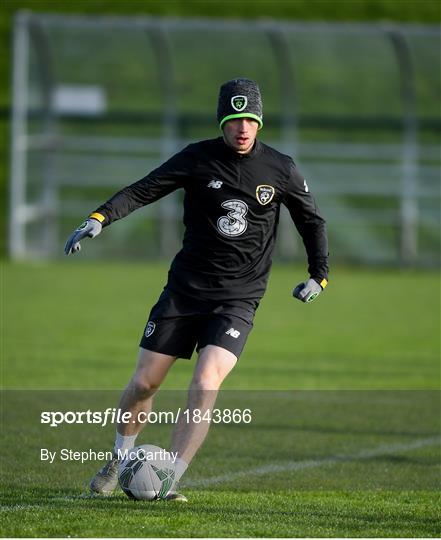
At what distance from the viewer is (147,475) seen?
6.45 meters

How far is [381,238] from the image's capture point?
79.6 ft

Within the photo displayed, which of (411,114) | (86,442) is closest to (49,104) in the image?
(411,114)

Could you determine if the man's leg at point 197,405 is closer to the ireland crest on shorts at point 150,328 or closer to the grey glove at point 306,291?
the ireland crest on shorts at point 150,328

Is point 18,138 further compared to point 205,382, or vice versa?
point 18,138

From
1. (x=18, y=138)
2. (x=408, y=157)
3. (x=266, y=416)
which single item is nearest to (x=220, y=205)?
(x=266, y=416)

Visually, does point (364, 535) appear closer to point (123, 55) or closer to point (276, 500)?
point (276, 500)

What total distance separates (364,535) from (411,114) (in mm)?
18384

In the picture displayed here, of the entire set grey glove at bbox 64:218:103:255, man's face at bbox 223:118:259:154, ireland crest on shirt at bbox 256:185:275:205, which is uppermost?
man's face at bbox 223:118:259:154

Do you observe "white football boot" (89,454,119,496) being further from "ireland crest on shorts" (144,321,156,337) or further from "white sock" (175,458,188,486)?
"ireland crest on shorts" (144,321,156,337)

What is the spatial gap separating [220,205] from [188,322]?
66 centimetres

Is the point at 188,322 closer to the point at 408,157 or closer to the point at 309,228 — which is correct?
the point at 309,228

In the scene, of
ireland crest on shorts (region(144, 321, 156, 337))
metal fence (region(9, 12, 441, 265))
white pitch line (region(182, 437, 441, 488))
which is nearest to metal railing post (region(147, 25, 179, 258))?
metal fence (region(9, 12, 441, 265))

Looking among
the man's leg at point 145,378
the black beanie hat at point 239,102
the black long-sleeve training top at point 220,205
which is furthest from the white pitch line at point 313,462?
the black beanie hat at point 239,102

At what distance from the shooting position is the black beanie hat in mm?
6652
